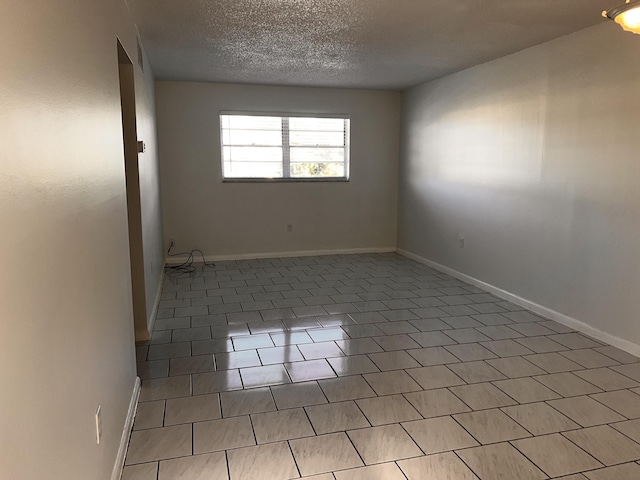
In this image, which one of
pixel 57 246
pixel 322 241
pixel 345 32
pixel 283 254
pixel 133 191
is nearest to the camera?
pixel 57 246

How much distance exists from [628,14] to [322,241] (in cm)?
512

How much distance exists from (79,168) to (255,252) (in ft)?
16.5

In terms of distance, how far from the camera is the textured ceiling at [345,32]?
3.09 meters

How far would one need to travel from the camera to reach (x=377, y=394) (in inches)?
106

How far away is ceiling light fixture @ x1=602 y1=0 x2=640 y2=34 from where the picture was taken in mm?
1846

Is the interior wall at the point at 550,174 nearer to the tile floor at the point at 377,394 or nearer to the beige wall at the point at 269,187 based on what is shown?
the tile floor at the point at 377,394

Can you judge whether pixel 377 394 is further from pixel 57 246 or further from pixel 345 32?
pixel 345 32

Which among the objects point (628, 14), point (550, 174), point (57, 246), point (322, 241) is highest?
point (628, 14)

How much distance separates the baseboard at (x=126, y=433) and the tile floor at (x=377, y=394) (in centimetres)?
4

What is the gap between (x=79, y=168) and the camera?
153 centimetres

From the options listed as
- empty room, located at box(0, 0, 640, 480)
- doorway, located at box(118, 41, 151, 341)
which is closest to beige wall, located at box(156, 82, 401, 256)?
empty room, located at box(0, 0, 640, 480)

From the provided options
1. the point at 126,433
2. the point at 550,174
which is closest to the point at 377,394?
the point at 126,433

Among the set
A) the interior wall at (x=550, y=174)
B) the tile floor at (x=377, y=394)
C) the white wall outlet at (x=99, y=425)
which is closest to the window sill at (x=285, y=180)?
the interior wall at (x=550, y=174)

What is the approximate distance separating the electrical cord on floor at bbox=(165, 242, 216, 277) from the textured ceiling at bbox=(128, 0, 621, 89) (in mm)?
2233
